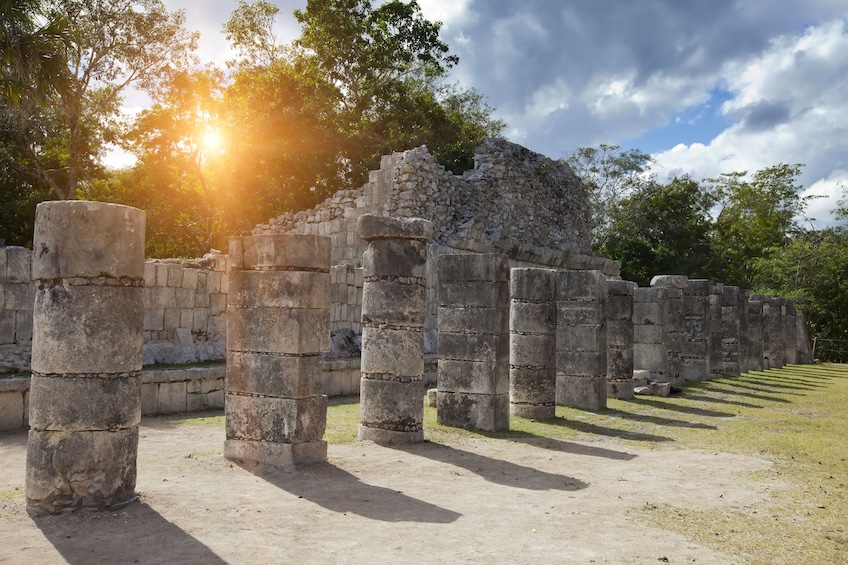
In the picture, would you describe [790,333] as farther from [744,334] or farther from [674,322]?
[674,322]

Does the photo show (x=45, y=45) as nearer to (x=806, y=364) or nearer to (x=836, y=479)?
(x=836, y=479)

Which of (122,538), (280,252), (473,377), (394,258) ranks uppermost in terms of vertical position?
(394,258)

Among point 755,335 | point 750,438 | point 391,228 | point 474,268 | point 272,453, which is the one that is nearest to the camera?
point 272,453

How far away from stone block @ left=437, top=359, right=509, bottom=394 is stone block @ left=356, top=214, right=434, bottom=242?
2.12 m

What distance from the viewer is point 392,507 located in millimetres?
6516

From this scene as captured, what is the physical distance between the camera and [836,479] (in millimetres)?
8125

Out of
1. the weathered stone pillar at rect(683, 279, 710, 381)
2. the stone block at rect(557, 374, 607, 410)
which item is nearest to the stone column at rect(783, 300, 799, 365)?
the weathered stone pillar at rect(683, 279, 710, 381)

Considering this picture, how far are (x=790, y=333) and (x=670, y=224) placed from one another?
11921 millimetres

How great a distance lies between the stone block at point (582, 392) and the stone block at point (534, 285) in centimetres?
215

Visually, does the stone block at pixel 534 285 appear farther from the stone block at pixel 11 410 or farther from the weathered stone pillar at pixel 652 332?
the stone block at pixel 11 410

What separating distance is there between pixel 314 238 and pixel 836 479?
5.99 metres

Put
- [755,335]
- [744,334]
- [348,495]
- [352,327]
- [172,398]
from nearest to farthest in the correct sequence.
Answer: [348,495]
[172,398]
[352,327]
[744,334]
[755,335]

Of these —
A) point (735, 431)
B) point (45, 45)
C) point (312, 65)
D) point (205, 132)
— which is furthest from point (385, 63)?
point (735, 431)

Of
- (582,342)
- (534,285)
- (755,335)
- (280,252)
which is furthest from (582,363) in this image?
(755,335)
